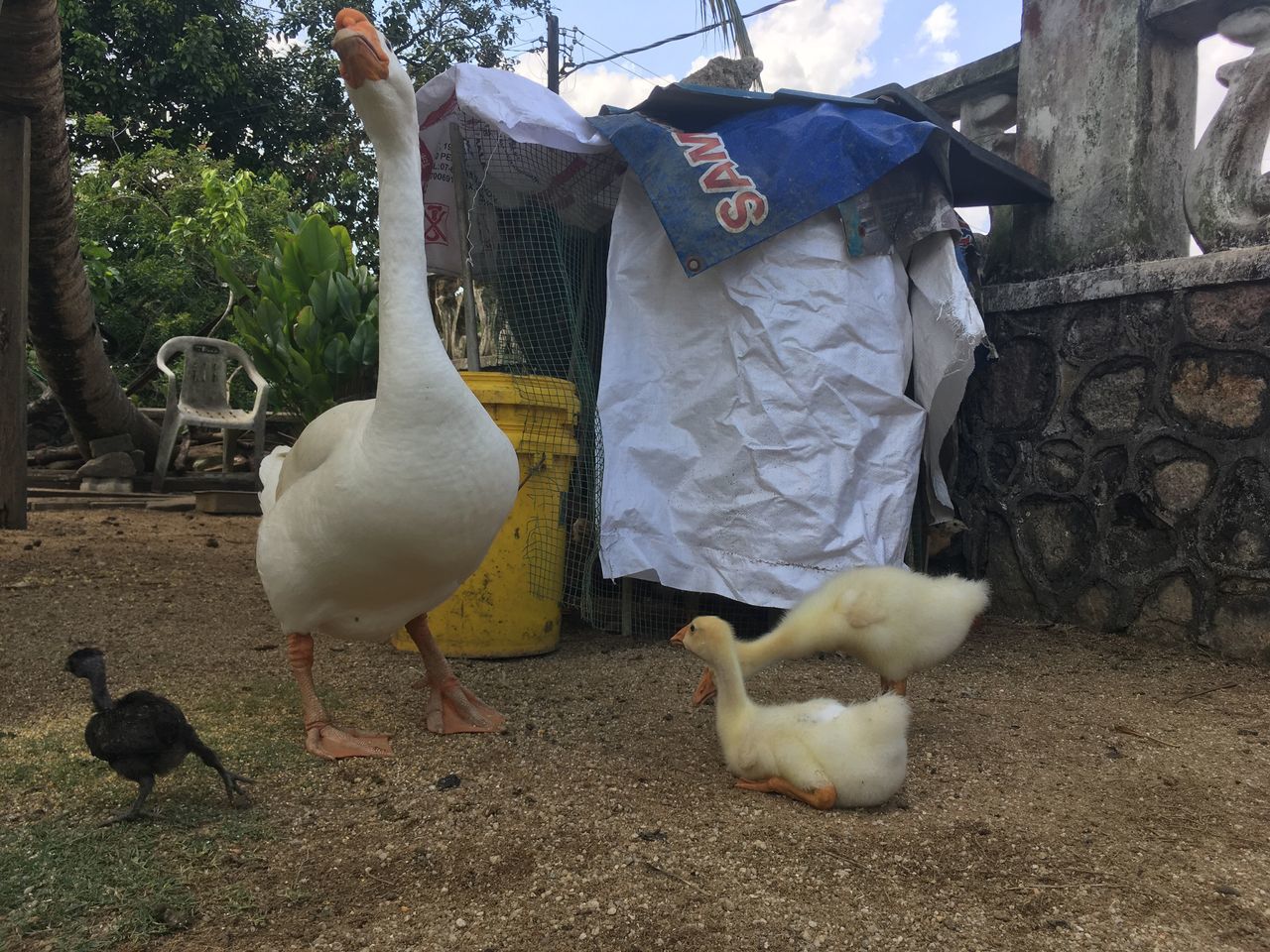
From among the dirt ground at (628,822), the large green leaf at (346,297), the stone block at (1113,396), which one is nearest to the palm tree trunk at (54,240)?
the large green leaf at (346,297)

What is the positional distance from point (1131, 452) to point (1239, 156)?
1.33 m

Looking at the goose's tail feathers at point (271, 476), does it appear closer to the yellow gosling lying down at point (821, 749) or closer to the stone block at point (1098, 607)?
the yellow gosling lying down at point (821, 749)

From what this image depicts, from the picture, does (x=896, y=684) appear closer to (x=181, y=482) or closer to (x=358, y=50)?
(x=358, y=50)

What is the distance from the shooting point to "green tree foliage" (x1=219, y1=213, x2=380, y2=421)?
23.3ft

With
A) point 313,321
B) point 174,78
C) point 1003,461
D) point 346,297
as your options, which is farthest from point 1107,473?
point 174,78

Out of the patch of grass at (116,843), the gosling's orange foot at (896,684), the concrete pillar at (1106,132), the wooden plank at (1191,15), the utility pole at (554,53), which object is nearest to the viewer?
the patch of grass at (116,843)

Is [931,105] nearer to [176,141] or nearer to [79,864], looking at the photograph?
[79,864]

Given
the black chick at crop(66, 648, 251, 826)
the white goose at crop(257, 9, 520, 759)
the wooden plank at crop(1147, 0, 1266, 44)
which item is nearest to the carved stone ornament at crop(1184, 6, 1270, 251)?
the wooden plank at crop(1147, 0, 1266, 44)

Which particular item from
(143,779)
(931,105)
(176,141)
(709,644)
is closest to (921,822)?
(709,644)

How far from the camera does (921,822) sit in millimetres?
2393

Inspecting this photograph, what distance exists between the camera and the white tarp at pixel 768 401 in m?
3.97

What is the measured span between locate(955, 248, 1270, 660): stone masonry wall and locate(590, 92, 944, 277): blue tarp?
124 cm

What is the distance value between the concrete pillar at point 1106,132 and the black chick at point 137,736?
431cm

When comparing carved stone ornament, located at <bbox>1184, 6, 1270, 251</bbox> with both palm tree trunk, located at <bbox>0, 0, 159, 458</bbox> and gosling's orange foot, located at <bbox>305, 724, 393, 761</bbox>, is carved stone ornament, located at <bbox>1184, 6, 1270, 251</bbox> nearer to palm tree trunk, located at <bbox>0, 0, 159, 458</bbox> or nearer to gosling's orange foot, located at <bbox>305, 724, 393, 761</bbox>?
gosling's orange foot, located at <bbox>305, 724, 393, 761</bbox>
